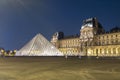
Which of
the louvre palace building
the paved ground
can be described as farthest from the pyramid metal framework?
the paved ground

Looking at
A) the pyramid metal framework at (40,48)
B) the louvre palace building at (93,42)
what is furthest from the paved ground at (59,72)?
the louvre palace building at (93,42)

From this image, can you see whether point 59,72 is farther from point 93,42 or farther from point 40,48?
point 93,42

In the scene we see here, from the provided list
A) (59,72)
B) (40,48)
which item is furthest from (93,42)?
(59,72)

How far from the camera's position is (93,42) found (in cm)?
12681

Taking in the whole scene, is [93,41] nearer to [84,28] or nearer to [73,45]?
[84,28]

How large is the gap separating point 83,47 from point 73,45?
816 inches

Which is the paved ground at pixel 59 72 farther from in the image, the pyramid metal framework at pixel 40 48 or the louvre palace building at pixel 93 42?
the louvre palace building at pixel 93 42

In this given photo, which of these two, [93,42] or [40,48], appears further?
[93,42]

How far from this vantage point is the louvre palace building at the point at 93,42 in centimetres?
11175

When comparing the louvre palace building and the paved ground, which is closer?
the paved ground

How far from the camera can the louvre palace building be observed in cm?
11175

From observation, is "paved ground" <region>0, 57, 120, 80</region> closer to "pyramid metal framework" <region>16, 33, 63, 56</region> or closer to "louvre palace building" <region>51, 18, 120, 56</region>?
"pyramid metal framework" <region>16, 33, 63, 56</region>

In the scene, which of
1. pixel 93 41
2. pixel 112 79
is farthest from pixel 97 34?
pixel 112 79

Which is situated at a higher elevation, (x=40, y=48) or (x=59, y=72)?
(x=40, y=48)
